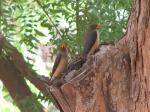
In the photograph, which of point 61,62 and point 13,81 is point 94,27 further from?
point 13,81

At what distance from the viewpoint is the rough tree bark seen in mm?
1838

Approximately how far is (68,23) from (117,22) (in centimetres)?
36

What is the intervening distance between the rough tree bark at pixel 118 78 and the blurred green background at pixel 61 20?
1115mm

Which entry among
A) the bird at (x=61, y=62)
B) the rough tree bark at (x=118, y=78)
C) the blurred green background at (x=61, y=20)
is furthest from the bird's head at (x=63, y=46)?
the rough tree bark at (x=118, y=78)

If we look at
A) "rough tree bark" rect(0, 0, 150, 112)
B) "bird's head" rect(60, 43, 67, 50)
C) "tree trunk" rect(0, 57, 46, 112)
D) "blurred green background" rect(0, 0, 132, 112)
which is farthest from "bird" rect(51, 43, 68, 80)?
"tree trunk" rect(0, 57, 46, 112)

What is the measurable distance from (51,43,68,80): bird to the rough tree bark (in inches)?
14.8

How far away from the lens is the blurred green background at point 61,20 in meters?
3.13

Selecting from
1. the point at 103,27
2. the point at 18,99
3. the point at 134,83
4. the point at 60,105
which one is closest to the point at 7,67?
the point at 18,99

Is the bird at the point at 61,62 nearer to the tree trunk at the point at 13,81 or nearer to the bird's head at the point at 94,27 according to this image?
the bird's head at the point at 94,27

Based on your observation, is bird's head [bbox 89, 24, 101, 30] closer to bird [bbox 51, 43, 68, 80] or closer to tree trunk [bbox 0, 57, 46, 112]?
bird [bbox 51, 43, 68, 80]

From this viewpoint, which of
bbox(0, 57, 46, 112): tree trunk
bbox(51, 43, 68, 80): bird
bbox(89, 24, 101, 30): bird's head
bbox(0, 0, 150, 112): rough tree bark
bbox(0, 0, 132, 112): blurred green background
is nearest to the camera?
bbox(0, 0, 150, 112): rough tree bark

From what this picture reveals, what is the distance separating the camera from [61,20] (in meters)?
3.47

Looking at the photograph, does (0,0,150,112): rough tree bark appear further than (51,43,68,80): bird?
No

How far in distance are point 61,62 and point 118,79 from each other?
0.78 metres
